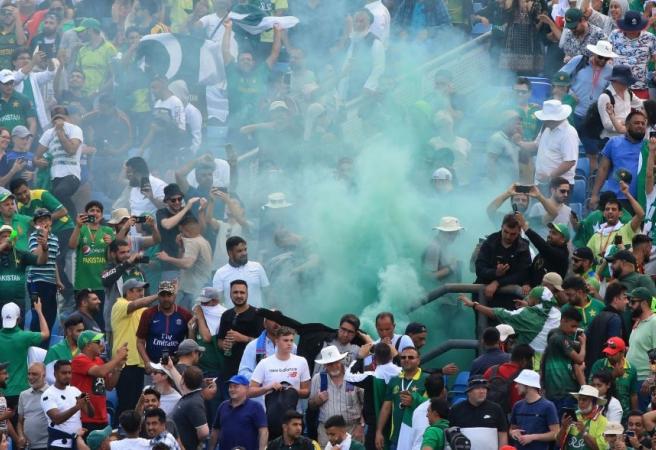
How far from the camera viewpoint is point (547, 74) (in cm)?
2295

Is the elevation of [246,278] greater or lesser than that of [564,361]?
lesser

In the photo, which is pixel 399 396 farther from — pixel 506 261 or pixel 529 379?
pixel 506 261

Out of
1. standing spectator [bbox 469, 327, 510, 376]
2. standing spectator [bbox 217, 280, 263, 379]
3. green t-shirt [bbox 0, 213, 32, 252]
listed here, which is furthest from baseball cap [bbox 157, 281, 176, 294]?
standing spectator [bbox 469, 327, 510, 376]

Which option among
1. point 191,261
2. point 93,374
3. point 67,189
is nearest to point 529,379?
point 93,374

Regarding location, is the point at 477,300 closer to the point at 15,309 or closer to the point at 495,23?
the point at 15,309

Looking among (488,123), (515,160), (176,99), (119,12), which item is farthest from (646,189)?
(119,12)

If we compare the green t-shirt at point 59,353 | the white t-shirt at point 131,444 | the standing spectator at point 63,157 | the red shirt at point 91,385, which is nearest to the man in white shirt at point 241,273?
the green t-shirt at point 59,353

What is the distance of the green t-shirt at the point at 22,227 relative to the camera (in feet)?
60.5

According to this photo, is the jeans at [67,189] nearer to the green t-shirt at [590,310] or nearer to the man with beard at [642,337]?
the green t-shirt at [590,310]

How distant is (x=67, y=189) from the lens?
810 inches

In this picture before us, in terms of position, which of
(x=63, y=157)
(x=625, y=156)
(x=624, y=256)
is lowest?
(x=63, y=157)

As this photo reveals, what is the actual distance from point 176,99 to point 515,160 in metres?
3.90

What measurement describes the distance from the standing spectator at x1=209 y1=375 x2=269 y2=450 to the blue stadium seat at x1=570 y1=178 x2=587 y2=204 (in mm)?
5355

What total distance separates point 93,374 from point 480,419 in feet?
11.4
